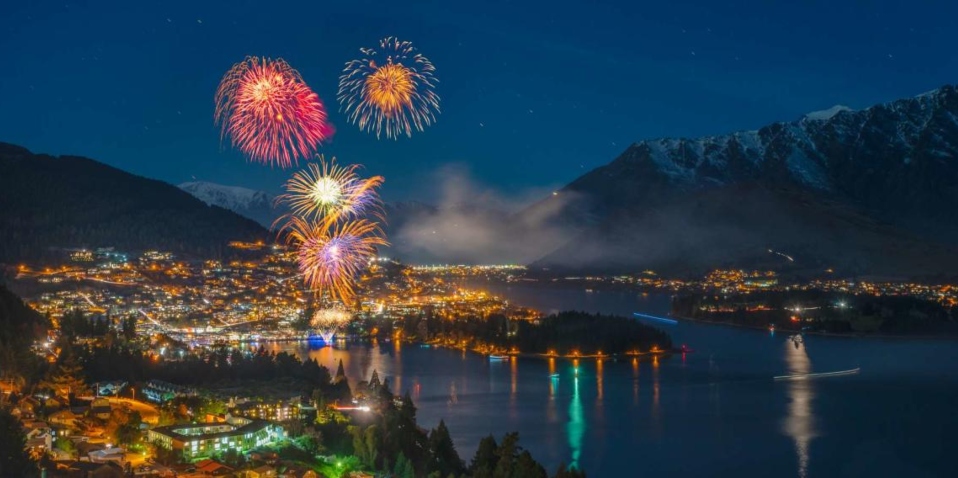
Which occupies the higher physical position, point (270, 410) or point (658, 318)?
point (658, 318)

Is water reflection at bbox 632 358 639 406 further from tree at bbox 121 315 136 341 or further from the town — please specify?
tree at bbox 121 315 136 341

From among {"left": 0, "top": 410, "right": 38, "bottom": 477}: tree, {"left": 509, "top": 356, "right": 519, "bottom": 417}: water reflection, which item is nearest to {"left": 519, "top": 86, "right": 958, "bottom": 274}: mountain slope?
{"left": 509, "top": 356, "right": 519, "bottom": 417}: water reflection

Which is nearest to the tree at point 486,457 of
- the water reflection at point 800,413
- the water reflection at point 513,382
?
the water reflection at point 800,413

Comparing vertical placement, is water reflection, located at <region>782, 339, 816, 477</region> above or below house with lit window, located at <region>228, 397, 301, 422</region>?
below

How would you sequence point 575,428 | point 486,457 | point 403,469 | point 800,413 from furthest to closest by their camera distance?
point 800,413, point 575,428, point 486,457, point 403,469

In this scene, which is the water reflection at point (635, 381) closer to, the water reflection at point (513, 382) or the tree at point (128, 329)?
the water reflection at point (513, 382)

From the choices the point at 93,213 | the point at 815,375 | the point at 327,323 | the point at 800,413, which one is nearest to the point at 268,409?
the point at 800,413

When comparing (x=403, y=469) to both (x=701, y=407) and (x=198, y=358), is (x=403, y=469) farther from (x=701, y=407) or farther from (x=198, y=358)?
(x=701, y=407)
